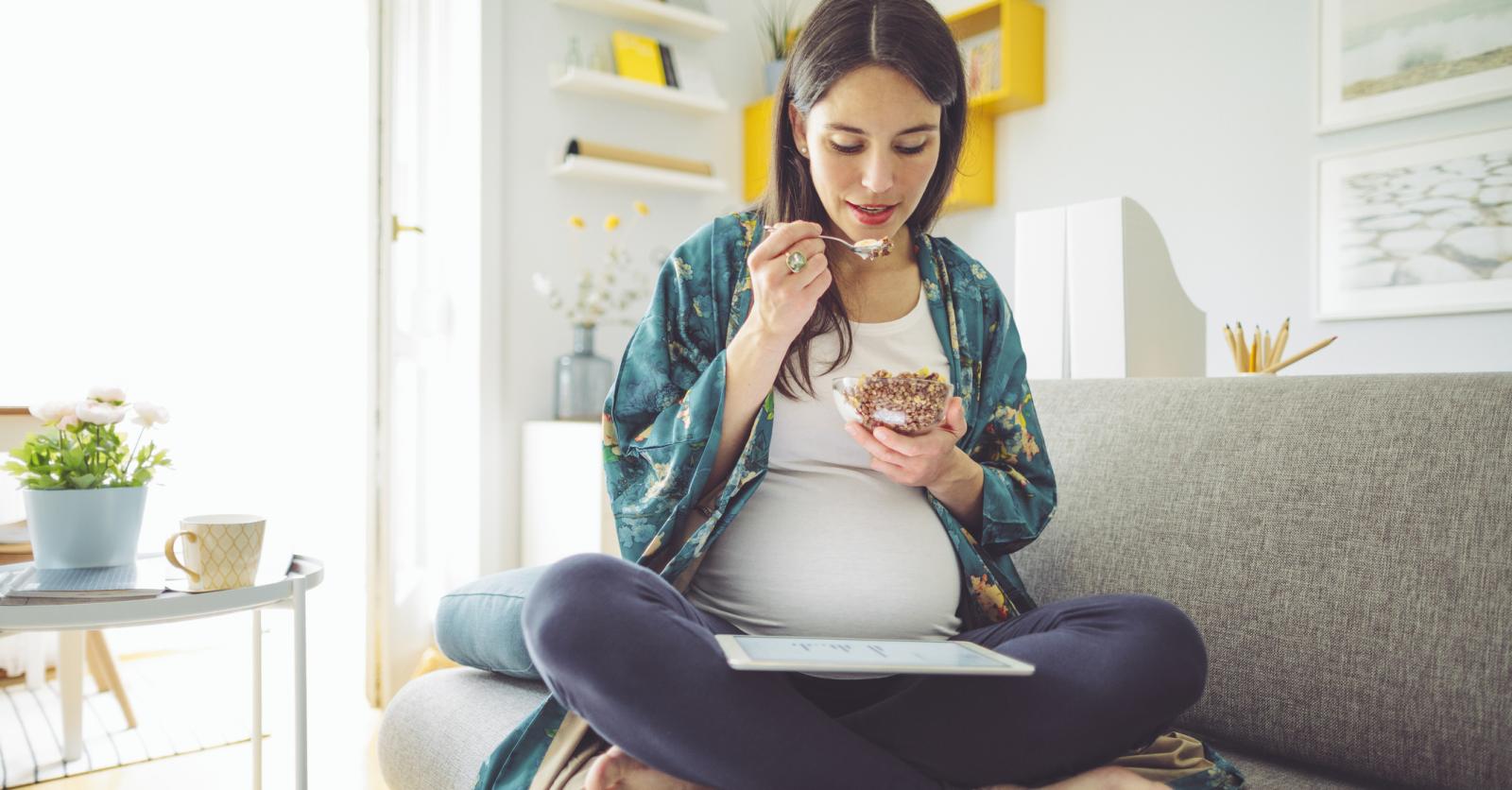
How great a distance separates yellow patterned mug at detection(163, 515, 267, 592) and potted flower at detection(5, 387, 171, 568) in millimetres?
152

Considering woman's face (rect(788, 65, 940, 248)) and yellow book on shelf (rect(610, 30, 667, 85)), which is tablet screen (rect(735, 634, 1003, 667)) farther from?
yellow book on shelf (rect(610, 30, 667, 85))

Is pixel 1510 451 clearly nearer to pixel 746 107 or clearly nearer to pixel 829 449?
pixel 829 449

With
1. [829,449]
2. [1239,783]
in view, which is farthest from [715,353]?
[1239,783]

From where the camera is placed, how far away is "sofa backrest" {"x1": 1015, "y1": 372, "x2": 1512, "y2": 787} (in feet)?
3.22

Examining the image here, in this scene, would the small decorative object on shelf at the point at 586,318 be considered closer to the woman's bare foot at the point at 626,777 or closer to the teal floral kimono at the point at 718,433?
the teal floral kimono at the point at 718,433

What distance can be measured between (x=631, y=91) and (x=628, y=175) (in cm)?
29

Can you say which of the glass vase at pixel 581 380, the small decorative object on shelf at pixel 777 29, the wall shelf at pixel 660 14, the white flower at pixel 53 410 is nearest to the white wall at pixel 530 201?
the wall shelf at pixel 660 14

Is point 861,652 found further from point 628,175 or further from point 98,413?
point 628,175

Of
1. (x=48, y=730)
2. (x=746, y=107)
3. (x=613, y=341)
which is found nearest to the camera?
(x=48, y=730)

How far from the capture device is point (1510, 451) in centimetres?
101

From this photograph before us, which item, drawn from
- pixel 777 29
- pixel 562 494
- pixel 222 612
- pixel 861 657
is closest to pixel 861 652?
pixel 861 657

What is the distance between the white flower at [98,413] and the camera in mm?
1296

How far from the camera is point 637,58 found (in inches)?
128

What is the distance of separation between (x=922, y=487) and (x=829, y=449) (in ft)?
0.42
